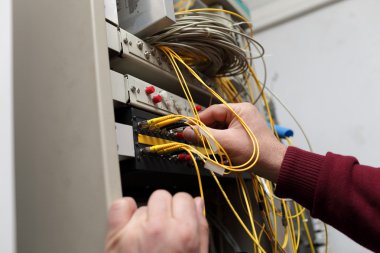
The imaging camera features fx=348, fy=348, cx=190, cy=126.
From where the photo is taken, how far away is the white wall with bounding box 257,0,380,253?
156cm

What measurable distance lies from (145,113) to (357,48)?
4.39ft

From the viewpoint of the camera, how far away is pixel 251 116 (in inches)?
30.9

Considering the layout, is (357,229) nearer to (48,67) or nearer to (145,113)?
(145,113)

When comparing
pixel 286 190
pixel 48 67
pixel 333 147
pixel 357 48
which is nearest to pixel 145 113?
pixel 48 67

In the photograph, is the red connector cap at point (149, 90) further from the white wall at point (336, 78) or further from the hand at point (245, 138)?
the white wall at point (336, 78)

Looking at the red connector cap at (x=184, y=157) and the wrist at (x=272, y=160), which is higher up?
the red connector cap at (x=184, y=157)

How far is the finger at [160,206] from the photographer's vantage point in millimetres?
468

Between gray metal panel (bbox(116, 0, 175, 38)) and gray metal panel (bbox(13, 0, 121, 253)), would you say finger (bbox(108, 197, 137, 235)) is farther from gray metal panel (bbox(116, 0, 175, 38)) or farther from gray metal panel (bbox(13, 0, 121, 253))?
gray metal panel (bbox(116, 0, 175, 38))

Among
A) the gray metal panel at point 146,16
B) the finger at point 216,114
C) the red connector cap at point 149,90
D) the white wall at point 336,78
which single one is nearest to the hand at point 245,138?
the finger at point 216,114

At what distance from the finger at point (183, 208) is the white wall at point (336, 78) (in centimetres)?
127

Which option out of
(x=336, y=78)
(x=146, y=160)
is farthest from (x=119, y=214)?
(x=336, y=78)

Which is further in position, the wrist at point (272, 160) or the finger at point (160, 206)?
the wrist at point (272, 160)

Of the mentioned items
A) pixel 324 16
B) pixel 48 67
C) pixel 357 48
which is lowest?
pixel 48 67

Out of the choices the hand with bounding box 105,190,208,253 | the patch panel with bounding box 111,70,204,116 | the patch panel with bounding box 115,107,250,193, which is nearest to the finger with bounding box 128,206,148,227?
the hand with bounding box 105,190,208,253
